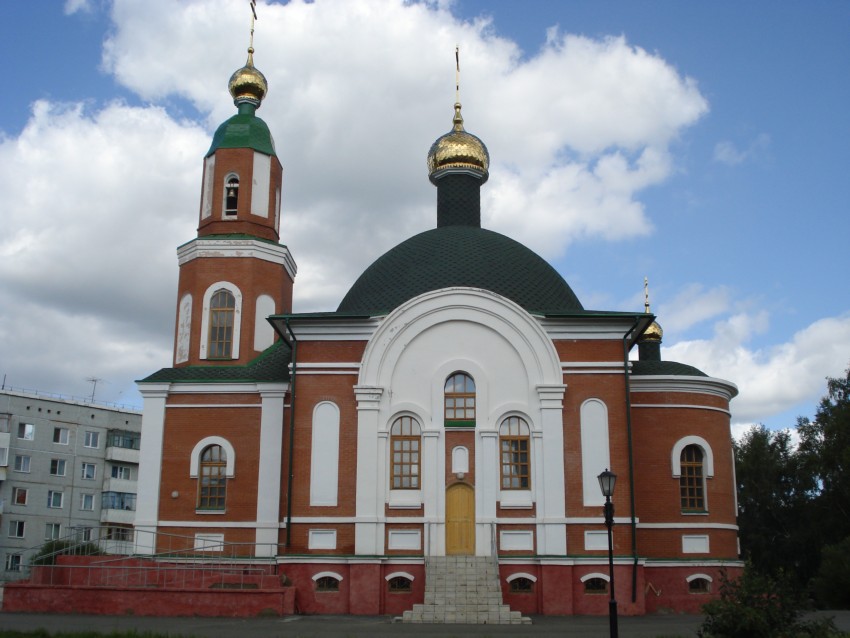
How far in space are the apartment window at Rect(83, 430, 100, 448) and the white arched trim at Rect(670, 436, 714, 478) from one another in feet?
107

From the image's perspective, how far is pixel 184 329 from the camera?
2516 centimetres

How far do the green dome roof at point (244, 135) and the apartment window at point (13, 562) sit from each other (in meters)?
23.3

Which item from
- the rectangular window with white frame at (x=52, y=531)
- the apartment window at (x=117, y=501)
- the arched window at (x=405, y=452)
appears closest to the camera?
the arched window at (x=405, y=452)

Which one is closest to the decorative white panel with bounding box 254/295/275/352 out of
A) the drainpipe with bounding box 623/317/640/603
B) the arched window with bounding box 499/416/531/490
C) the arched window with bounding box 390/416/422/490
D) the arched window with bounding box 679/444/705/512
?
Result: the arched window with bounding box 390/416/422/490

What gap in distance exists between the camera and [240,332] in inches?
979

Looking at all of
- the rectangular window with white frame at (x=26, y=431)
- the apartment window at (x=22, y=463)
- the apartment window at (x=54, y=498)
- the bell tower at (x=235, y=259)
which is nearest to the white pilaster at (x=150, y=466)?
the bell tower at (x=235, y=259)

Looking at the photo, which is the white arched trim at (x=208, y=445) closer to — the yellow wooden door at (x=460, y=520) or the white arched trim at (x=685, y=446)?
A: the yellow wooden door at (x=460, y=520)

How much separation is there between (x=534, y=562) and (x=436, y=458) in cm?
313

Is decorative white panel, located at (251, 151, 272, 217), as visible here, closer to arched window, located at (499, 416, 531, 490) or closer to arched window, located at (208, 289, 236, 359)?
arched window, located at (208, 289, 236, 359)

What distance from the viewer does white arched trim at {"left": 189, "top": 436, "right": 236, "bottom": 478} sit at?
73.9ft

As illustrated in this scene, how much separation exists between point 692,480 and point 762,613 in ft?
36.9

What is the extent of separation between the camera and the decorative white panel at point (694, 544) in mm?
21281

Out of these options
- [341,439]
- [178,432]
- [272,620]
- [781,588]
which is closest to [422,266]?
[341,439]

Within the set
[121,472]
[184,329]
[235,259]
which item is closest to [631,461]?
[235,259]
